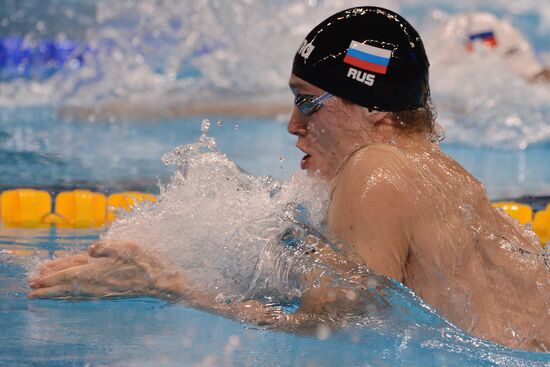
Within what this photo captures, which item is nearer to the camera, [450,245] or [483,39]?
[450,245]

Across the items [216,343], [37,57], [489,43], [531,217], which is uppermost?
[489,43]

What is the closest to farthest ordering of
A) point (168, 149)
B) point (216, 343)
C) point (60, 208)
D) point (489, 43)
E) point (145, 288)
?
point (216, 343) < point (145, 288) < point (60, 208) < point (168, 149) < point (489, 43)

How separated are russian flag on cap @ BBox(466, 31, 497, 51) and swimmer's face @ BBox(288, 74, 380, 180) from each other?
9.41 m

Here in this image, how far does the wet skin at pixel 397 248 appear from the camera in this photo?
199cm

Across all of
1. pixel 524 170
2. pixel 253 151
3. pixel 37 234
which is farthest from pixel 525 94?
pixel 37 234

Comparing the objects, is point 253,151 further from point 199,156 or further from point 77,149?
point 199,156

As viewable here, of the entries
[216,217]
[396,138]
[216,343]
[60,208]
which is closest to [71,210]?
[60,208]

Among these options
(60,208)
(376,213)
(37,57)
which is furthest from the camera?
(37,57)

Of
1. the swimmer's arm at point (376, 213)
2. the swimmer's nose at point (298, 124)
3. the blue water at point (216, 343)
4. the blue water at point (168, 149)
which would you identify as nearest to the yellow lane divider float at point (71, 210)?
the blue water at point (168, 149)

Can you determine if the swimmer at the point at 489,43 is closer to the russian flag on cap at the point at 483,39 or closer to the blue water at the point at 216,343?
the russian flag on cap at the point at 483,39

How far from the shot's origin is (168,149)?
7.41 metres

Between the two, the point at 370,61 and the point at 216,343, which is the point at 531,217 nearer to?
the point at 370,61

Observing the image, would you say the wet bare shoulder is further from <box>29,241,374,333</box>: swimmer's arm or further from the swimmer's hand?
the swimmer's hand

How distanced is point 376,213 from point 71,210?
10.5 feet
